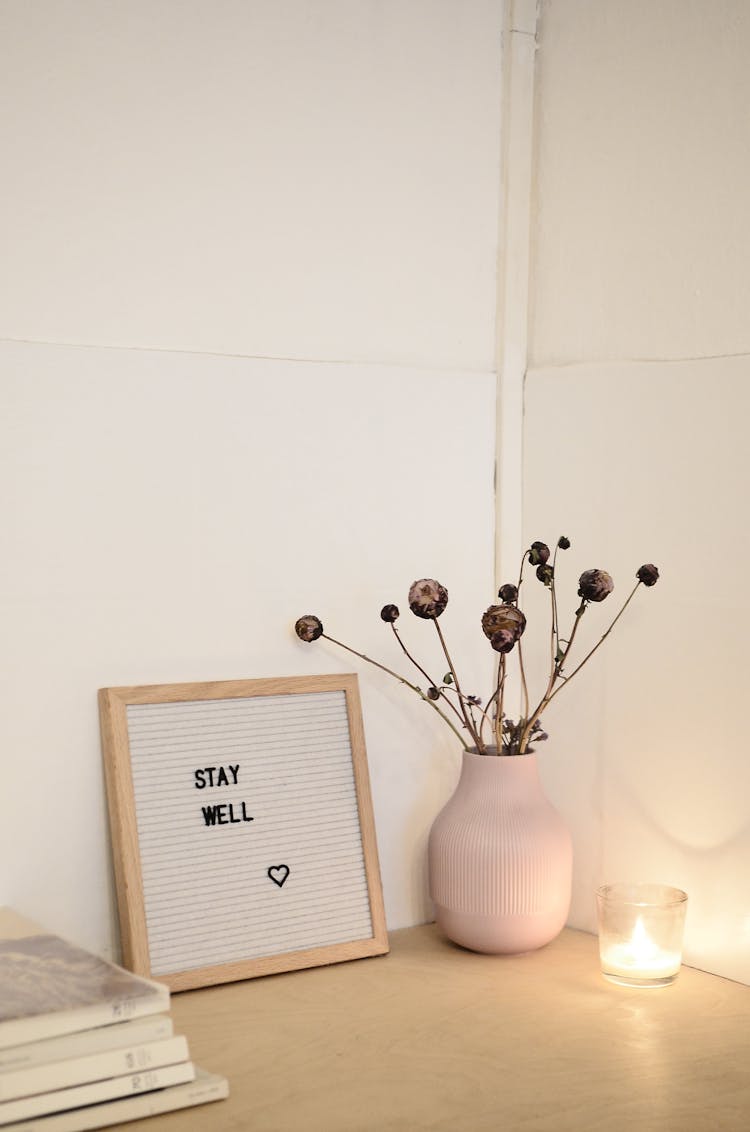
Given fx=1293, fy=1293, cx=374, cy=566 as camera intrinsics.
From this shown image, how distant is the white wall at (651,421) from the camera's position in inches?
55.0

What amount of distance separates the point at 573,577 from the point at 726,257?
42cm

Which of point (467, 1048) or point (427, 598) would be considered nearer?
Result: point (467, 1048)

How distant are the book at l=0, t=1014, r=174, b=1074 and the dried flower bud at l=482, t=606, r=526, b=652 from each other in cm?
54

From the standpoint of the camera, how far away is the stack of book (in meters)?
0.99

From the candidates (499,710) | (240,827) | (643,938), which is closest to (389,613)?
(499,710)

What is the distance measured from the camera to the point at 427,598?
1.43 m

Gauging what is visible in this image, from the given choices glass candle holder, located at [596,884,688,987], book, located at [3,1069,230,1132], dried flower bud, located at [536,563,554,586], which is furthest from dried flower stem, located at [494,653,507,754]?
book, located at [3,1069,230,1132]

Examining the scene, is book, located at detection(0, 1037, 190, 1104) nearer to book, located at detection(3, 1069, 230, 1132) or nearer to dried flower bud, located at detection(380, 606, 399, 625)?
book, located at detection(3, 1069, 230, 1132)

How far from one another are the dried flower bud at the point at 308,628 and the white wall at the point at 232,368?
0.04 metres

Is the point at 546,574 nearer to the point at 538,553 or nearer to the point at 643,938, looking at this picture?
the point at 538,553

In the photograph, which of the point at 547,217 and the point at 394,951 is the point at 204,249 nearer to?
the point at 547,217

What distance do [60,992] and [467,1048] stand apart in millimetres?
384

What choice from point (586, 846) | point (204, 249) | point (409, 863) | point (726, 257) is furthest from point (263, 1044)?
point (726, 257)

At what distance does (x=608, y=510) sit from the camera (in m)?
1.55
